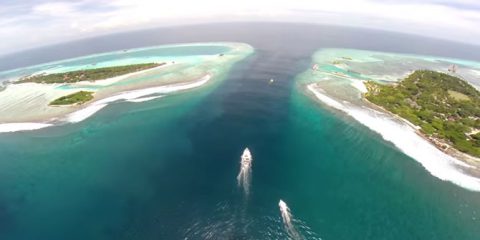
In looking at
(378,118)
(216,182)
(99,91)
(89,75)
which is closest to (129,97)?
(99,91)

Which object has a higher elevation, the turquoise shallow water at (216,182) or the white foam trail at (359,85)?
the white foam trail at (359,85)

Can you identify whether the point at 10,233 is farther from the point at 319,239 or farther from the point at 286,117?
the point at 286,117

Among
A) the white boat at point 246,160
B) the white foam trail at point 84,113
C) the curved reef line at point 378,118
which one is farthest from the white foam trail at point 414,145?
the white foam trail at point 84,113

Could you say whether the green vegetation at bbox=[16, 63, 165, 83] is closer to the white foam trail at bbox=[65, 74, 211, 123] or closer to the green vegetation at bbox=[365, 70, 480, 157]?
the white foam trail at bbox=[65, 74, 211, 123]

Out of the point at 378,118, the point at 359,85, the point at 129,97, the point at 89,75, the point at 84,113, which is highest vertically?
the point at 89,75

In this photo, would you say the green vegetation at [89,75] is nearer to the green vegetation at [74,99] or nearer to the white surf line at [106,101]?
the green vegetation at [74,99]

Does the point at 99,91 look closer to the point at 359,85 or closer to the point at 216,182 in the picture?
the point at 216,182
